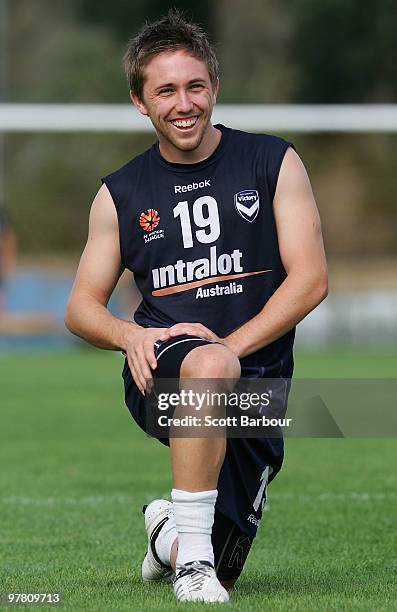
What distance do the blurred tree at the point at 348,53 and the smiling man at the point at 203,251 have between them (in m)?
41.5

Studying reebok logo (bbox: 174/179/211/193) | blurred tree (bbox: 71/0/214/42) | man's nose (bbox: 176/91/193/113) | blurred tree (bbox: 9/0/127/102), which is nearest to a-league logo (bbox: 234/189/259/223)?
reebok logo (bbox: 174/179/211/193)

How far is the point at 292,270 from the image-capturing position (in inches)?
171

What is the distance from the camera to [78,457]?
881cm

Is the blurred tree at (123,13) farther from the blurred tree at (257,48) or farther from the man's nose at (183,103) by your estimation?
the man's nose at (183,103)

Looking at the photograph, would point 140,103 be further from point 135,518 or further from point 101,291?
point 135,518

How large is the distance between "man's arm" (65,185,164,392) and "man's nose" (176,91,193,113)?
418 mm

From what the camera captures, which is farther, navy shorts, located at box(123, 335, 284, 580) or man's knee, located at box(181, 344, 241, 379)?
navy shorts, located at box(123, 335, 284, 580)

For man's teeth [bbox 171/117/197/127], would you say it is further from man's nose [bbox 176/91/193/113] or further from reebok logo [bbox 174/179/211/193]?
reebok logo [bbox 174/179/211/193]

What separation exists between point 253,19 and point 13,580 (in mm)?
48317

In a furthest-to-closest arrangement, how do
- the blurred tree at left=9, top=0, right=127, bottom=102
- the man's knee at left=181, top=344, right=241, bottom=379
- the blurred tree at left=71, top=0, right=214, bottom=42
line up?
the blurred tree at left=71, top=0, right=214, bottom=42 → the blurred tree at left=9, top=0, right=127, bottom=102 → the man's knee at left=181, top=344, right=241, bottom=379

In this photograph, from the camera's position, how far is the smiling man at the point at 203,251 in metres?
4.34

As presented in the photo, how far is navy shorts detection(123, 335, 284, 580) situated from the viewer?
441 cm

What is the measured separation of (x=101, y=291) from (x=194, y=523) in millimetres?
833

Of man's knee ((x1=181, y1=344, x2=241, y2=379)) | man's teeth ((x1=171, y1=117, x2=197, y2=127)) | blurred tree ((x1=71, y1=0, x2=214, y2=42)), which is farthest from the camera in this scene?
blurred tree ((x1=71, y1=0, x2=214, y2=42))
